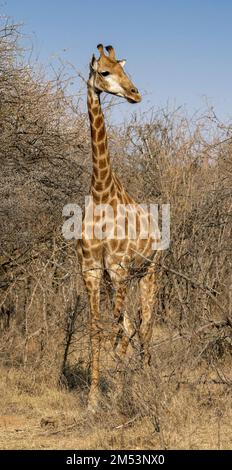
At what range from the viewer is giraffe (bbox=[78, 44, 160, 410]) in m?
7.43

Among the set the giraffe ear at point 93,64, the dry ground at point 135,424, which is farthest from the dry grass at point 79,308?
the giraffe ear at point 93,64

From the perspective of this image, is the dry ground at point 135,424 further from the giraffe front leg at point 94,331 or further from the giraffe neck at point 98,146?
the giraffe neck at point 98,146

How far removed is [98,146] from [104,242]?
0.90 m

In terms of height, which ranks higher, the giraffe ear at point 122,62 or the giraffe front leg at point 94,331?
the giraffe ear at point 122,62

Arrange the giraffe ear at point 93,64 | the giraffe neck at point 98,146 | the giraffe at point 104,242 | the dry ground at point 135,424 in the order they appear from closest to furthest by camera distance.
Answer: the dry ground at point 135,424 < the giraffe at point 104,242 < the giraffe ear at point 93,64 < the giraffe neck at point 98,146

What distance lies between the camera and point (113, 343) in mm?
7223

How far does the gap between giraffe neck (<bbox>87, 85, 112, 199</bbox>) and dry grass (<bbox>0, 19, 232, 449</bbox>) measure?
819 mm

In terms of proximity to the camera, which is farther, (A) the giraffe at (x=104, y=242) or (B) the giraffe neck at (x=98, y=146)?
(B) the giraffe neck at (x=98, y=146)

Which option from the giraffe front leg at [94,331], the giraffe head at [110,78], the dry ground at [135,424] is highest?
the giraffe head at [110,78]

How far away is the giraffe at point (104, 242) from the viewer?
293 inches

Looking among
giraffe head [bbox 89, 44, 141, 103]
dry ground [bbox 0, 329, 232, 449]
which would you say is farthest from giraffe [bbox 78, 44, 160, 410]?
dry ground [bbox 0, 329, 232, 449]

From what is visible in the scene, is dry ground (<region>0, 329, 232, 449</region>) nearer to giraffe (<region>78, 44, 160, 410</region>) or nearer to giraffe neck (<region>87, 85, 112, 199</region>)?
giraffe (<region>78, 44, 160, 410</region>)

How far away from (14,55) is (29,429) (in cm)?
366
